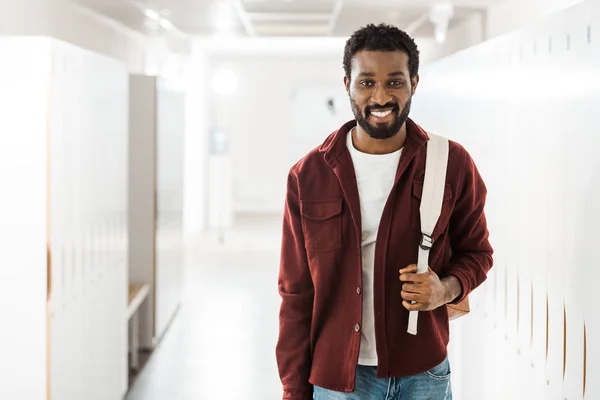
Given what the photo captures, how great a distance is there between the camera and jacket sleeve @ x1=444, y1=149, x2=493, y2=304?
8.04 feet

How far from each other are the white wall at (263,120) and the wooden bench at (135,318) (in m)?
12.2

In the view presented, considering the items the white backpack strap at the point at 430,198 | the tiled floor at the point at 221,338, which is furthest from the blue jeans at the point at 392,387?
the tiled floor at the point at 221,338

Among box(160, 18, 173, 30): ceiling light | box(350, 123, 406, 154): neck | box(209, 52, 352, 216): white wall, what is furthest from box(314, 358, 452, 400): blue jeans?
box(209, 52, 352, 216): white wall

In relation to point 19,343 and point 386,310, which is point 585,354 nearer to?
point 386,310

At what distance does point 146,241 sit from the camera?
768cm

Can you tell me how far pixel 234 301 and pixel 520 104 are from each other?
21.0 ft

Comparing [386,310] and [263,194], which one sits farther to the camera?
[263,194]

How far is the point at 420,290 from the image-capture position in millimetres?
2270

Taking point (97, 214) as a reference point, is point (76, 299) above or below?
below

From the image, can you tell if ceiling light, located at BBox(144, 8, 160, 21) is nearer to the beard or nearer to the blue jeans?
the beard

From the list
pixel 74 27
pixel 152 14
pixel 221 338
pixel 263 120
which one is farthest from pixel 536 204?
pixel 263 120

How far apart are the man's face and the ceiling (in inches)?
243

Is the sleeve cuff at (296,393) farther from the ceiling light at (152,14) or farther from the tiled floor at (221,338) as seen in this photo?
the ceiling light at (152,14)

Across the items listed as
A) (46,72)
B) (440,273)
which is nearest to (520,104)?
(440,273)
